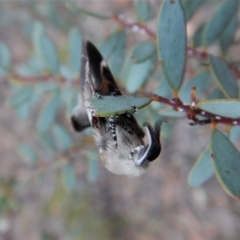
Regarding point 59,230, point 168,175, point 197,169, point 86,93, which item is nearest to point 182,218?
point 168,175

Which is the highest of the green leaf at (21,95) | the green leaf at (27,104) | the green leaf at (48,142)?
the green leaf at (21,95)

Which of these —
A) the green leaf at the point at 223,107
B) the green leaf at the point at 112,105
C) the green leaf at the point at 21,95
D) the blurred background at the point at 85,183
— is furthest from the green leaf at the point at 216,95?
the green leaf at the point at 21,95

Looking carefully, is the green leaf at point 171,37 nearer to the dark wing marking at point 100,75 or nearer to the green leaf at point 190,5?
the dark wing marking at point 100,75

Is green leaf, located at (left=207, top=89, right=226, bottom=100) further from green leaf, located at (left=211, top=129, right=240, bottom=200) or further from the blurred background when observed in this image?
the blurred background

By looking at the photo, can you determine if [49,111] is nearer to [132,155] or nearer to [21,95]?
[21,95]

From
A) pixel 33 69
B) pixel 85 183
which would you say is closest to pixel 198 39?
pixel 33 69

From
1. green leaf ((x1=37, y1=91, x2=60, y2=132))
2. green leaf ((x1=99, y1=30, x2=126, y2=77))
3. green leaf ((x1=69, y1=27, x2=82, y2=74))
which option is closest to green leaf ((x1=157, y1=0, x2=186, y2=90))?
green leaf ((x1=99, y1=30, x2=126, y2=77))

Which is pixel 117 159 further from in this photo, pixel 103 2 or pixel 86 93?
pixel 103 2
